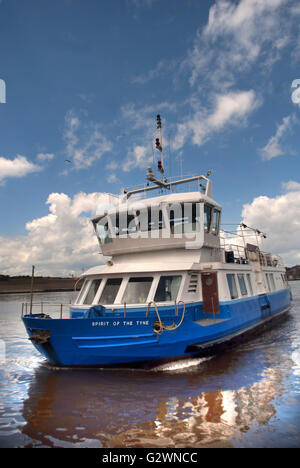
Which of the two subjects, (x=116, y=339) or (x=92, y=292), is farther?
(x=92, y=292)

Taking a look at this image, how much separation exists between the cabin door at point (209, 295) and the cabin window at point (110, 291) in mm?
3304

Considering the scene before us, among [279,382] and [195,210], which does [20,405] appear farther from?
[195,210]

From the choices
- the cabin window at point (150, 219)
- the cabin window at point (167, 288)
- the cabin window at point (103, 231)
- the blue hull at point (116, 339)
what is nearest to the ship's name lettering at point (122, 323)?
the blue hull at point (116, 339)

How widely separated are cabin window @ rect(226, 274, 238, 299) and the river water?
2792mm

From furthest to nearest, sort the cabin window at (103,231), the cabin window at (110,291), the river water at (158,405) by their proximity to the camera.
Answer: the cabin window at (103,231), the cabin window at (110,291), the river water at (158,405)

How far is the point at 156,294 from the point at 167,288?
496 mm

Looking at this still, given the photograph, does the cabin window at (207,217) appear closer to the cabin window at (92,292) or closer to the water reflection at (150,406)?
the cabin window at (92,292)

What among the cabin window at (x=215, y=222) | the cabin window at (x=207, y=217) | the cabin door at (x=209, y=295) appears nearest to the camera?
the cabin door at (x=209, y=295)

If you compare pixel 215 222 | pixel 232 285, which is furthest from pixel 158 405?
pixel 215 222

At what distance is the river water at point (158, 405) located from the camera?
575 cm

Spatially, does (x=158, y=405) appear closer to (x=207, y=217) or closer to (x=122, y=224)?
(x=122, y=224)

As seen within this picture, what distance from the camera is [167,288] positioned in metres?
11.4
